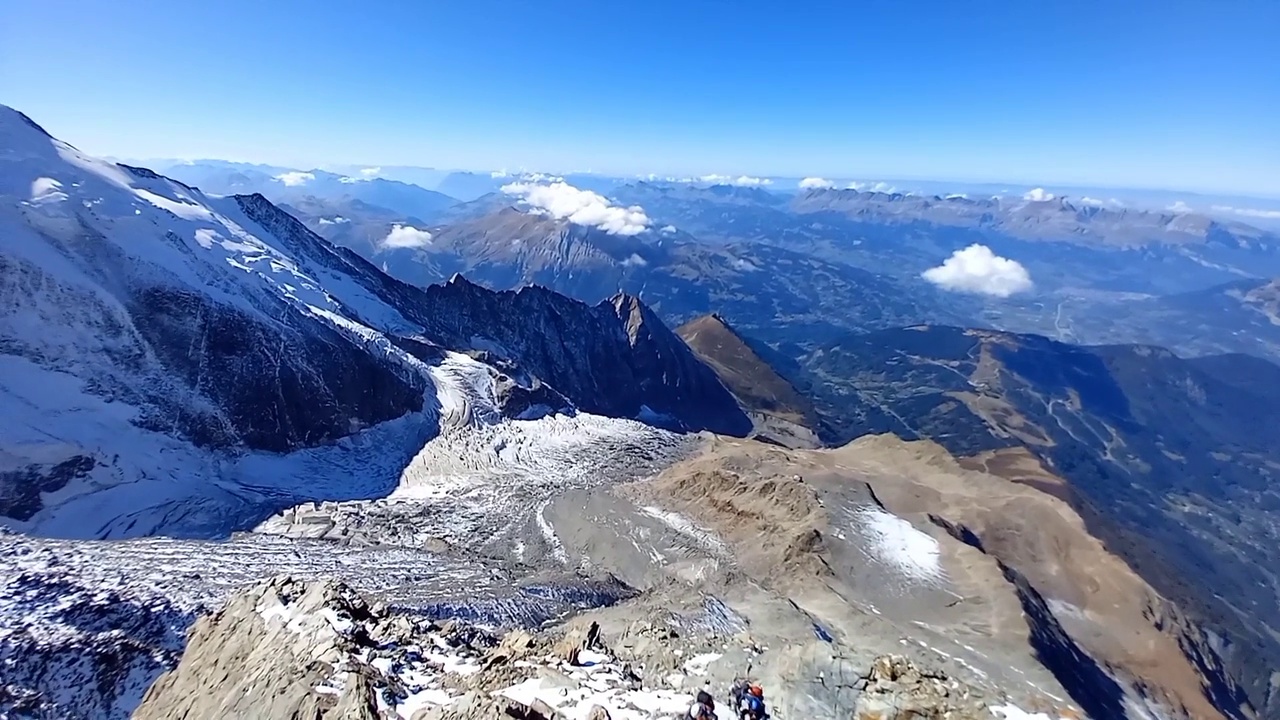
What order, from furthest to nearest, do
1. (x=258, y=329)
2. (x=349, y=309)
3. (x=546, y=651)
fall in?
1. (x=349, y=309)
2. (x=258, y=329)
3. (x=546, y=651)

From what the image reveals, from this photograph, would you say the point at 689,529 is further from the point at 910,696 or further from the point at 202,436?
the point at 202,436

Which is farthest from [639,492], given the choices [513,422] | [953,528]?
[953,528]

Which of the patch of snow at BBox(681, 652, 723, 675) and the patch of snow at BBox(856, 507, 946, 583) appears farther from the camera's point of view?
the patch of snow at BBox(856, 507, 946, 583)

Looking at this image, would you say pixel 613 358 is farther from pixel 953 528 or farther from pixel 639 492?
pixel 953 528

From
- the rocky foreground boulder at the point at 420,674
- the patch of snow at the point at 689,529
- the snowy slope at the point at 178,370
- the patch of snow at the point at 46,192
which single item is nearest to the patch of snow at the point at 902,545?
the patch of snow at the point at 689,529

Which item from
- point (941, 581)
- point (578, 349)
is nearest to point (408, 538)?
point (941, 581)

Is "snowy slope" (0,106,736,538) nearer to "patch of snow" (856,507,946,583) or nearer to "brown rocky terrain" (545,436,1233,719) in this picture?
"brown rocky terrain" (545,436,1233,719)

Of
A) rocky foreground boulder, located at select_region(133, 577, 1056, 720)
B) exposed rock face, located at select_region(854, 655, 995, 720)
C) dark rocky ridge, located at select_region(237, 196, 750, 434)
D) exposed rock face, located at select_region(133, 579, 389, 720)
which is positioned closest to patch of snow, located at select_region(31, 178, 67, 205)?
dark rocky ridge, located at select_region(237, 196, 750, 434)

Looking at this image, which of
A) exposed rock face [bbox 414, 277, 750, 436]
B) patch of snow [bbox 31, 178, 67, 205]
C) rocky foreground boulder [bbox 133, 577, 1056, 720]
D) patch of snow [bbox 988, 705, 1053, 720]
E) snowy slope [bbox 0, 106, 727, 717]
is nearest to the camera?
rocky foreground boulder [bbox 133, 577, 1056, 720]
